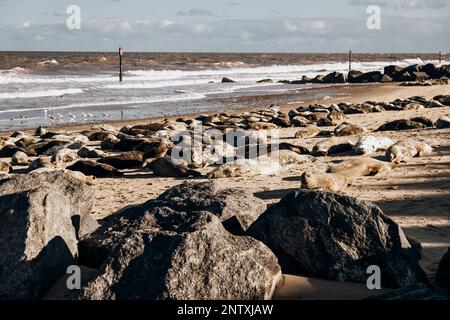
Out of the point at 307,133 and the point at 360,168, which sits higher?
the point at 307,133

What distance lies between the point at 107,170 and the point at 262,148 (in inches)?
114

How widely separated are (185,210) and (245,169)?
4059 millimetres

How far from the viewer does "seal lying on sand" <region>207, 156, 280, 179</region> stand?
895 centimetres

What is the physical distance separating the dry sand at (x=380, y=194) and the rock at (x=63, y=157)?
63.0 inches

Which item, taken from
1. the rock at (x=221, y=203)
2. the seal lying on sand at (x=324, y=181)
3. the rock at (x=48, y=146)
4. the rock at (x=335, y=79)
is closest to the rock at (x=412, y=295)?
the rock at (x=221, y=203)

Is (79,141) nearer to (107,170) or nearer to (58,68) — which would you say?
(107,170)

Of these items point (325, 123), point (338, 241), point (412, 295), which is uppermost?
point (325, 123)

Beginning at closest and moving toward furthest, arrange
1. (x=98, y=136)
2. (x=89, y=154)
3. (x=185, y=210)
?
(x=185, y=210), (x=89, y=154), (x=98, y=136)

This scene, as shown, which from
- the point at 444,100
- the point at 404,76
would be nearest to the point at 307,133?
the point at 444,100

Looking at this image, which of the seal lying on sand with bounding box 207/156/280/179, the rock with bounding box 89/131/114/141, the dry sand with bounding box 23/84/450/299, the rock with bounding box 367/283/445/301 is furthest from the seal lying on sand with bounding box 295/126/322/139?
the rock with bounding box 367/283/445/301

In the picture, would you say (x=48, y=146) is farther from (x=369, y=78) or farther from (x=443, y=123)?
(x=369, y=78)

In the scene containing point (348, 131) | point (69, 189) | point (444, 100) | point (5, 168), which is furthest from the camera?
point (444, 100)

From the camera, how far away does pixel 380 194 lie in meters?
7.49

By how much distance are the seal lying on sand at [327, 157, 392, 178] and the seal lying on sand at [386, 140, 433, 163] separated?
2.36ft
